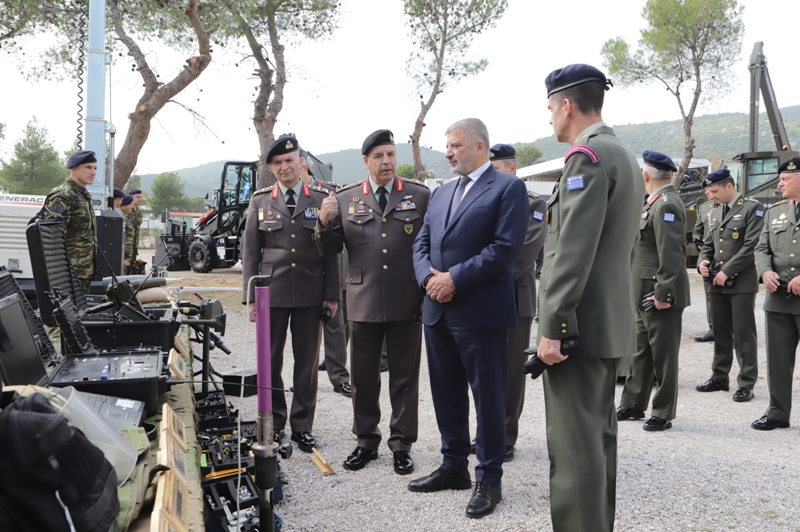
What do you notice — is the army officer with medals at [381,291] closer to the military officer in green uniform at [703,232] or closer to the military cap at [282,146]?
the military cap at [282,146]

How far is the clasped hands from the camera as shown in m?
3.23

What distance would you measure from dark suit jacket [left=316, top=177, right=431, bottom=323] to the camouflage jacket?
2748 mm

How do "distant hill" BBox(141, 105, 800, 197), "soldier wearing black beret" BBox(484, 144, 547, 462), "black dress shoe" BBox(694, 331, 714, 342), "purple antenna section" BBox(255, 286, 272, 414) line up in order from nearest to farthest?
1. "purple antenna section" BBox(255, 286, 272, 414)
2. "soldier wearing black beret" BBox(484, 144, 547, 462)
3. "black dress shoe" BBox(694, 331, 714, 342)
4. "distant hill" BBox(141, 105, 800, 197)

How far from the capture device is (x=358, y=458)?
12.6 ft

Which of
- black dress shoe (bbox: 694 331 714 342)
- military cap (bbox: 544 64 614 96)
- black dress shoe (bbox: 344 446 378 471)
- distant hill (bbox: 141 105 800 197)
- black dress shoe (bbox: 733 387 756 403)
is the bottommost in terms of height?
black dress shoe (bbox: 694 331 714 342)

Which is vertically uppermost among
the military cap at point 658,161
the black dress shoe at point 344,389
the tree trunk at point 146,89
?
the tree trunk at point 146,89

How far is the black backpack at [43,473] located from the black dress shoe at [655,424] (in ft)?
13.7

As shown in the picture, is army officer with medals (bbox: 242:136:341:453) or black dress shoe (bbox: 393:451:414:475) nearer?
black dress shoe (bbox: 393:451:414:475)

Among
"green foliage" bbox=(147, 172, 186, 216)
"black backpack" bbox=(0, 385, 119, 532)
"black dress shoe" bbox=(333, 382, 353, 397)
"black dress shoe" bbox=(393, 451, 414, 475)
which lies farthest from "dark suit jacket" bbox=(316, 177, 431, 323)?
"green foliage" bbox=(147, 172, 186, 216)

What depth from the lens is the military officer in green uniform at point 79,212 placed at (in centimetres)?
556

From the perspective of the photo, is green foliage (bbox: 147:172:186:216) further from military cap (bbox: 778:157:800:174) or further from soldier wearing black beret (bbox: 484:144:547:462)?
military cap (bbox: 778:157:800:174)

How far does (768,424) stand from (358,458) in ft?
9.82

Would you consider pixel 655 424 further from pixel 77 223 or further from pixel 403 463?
pixel 77 223

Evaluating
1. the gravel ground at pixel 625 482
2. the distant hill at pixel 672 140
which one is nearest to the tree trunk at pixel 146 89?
the gravel ground at pixel 625 482
